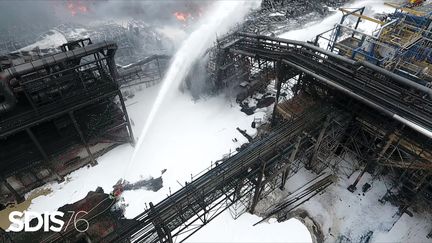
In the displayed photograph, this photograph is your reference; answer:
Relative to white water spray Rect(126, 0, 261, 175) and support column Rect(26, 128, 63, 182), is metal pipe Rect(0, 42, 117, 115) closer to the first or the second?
support column Rect(26, 128, 63, 182)

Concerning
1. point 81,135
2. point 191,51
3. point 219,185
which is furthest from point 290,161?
point 191,51

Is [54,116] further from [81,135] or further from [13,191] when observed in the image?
[13,191]

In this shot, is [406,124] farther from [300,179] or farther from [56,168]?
[56,168]

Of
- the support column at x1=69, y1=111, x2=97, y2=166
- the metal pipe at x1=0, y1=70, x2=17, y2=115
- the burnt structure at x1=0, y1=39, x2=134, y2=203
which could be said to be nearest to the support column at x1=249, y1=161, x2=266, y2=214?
the burnt structure at x1=0, y1=39, x2=134, y2=203

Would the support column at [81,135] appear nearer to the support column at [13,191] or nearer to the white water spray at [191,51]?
the white water spray at [191,51]

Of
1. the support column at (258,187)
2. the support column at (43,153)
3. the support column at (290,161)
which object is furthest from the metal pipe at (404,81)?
the support column at (43,153)
